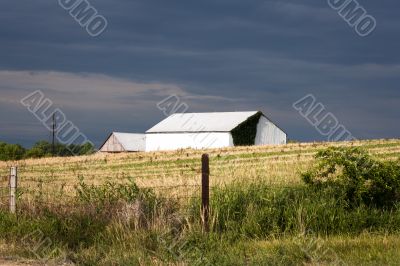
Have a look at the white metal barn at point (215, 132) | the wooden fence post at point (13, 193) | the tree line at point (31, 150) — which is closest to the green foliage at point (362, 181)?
the wooden fence post at point (13, 193)

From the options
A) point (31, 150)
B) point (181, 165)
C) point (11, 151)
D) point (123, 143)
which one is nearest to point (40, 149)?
point (31, 150)

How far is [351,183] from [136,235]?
16.5 ft

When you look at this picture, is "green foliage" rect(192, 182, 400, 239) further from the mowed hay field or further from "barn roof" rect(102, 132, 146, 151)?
"barn roof" rect(102, 132, 146, 151)

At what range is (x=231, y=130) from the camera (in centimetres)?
6744

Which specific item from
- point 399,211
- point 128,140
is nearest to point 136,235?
point 399,211

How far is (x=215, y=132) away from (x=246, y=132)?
3841mm

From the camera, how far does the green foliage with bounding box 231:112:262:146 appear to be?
68.4 metres

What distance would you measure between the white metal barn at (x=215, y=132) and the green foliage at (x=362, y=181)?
173 ft

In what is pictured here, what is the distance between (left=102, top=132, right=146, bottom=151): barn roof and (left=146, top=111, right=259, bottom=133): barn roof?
19129 millimetres

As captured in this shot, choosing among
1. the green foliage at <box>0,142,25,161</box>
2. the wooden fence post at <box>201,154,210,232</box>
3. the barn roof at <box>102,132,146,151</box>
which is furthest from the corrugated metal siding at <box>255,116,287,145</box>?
the wooden fence post at <box>201,154,210,232</box>

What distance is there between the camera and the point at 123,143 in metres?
93.4

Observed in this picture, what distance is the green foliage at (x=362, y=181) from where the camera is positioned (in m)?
13.7

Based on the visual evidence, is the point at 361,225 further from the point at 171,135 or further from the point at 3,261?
the point at 171,135

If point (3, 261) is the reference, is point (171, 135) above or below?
above
